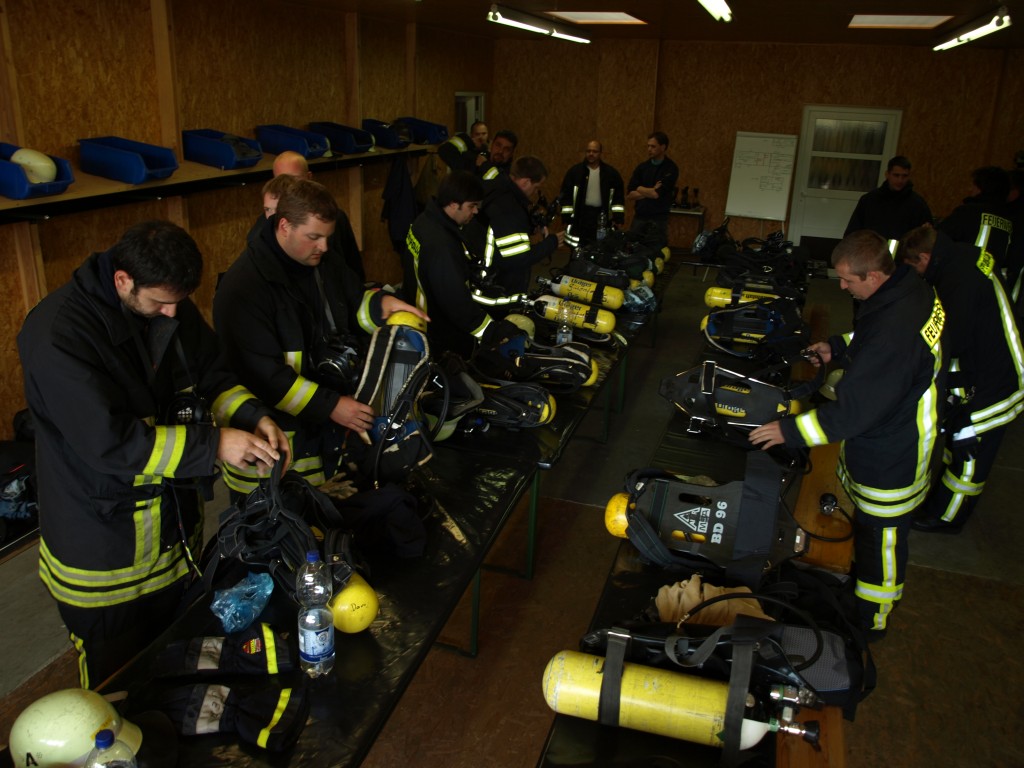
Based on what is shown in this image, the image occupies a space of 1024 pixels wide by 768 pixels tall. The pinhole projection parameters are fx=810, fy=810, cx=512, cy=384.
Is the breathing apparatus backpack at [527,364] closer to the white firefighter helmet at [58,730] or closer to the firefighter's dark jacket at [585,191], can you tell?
the white firefighter helmet at [58,730]

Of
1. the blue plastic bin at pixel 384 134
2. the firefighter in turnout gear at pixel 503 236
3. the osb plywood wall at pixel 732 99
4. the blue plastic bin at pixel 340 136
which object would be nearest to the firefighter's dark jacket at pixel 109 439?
the firefighter in turnout gear at pixel 503 236

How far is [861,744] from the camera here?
2.85 metres

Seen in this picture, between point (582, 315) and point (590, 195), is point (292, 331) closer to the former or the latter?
point (582, 315)

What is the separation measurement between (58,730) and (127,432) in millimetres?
768

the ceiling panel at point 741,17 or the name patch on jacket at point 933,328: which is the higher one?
the ceiling panel at point 741,17

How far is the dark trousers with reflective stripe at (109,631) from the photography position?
219 centimetres

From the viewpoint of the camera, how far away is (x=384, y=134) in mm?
7473

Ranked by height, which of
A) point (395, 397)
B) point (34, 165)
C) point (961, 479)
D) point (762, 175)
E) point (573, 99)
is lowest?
point (961, 479)

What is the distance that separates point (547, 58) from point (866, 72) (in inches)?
162

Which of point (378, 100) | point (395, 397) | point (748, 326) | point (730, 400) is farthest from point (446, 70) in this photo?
point (395, 397)

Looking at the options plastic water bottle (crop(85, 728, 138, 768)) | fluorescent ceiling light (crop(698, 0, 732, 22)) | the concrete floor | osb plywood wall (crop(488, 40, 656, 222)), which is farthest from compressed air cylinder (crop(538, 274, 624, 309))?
osb plywood wall (crop(488, 40, 656, 222))

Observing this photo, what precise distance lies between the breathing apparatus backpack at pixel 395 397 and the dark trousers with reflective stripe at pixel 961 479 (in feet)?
9.02

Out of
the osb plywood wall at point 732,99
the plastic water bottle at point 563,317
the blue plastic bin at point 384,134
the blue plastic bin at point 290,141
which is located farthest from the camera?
the osb plywood wall at point 732,99

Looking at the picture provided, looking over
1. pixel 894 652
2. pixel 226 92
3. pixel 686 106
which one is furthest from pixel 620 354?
pixel 686 106
